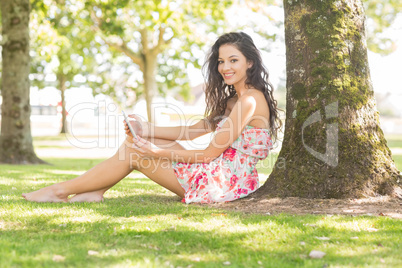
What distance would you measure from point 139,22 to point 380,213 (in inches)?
755

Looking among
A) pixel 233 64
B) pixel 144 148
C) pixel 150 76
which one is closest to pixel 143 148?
pixel 144 148

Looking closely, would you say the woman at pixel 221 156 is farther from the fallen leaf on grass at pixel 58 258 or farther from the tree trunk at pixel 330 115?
the fallen leaf on grass at pixel 58 258

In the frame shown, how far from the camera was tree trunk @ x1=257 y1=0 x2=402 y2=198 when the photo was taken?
4.42 metres

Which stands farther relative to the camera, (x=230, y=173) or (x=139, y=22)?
(x=139, y=22)

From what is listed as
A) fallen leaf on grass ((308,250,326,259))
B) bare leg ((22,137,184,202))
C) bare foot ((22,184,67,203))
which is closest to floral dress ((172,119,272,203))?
bare leg ((22,137,184,202))

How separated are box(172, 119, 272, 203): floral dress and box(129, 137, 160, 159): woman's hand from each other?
290 millimetres

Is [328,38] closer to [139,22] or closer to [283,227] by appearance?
[283,227]

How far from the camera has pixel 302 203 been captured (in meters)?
4.35

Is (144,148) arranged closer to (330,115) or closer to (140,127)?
(140,127)

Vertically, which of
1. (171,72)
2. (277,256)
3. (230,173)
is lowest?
(277,256)

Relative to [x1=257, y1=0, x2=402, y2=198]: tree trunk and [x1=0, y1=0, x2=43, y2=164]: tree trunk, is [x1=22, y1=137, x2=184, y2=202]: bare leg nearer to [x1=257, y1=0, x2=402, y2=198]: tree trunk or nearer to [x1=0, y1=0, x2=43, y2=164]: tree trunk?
[x1=257, y1=0, x2=402, y2=198]: tree trunk

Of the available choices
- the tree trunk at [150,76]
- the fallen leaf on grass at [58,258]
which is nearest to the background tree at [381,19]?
the tree trunk at [150,76]

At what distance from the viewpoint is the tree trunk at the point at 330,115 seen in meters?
4.42

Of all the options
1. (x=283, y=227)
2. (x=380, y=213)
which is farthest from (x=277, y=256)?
(x=380, y=213)
